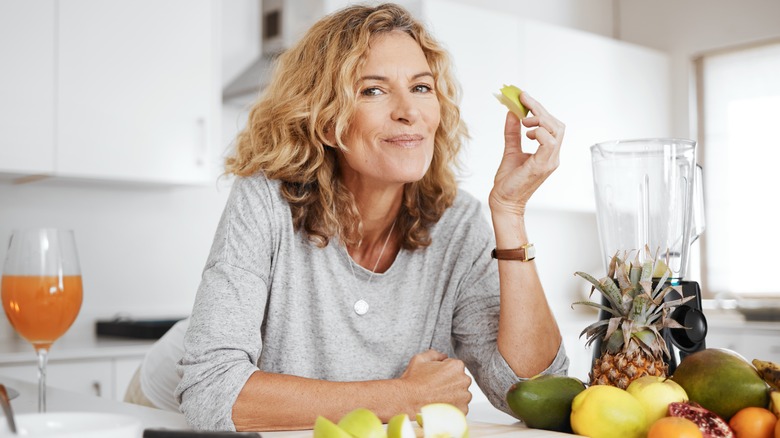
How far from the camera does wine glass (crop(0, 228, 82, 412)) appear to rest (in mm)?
1065

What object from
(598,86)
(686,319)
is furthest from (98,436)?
(598,86)

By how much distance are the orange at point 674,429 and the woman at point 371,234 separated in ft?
1.46

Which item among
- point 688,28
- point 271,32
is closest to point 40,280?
point 271,32

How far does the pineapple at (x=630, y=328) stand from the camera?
1.09 m

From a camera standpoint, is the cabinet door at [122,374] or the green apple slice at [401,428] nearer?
the green apple slice at [401,428]

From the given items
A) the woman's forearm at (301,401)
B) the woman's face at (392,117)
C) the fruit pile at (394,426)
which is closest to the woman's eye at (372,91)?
the woman's face at (392,117)

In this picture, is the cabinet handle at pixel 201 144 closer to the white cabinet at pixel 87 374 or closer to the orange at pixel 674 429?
the white cabinet at pixel 87 374

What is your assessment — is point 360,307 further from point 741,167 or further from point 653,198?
point 741,167

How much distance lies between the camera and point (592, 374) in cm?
113

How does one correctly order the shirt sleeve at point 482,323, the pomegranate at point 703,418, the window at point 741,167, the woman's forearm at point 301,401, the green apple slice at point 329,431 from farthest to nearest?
the window at point 741,167
the shirt sleeve at point 482,323
the woman's forearm at point 301,401
the pomegranate at point 703,418
the green apple slice at point 329,431

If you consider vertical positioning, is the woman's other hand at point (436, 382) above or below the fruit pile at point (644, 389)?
below

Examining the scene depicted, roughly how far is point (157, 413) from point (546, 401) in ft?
1.83

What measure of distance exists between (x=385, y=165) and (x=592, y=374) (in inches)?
23.3

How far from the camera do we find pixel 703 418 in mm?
927
